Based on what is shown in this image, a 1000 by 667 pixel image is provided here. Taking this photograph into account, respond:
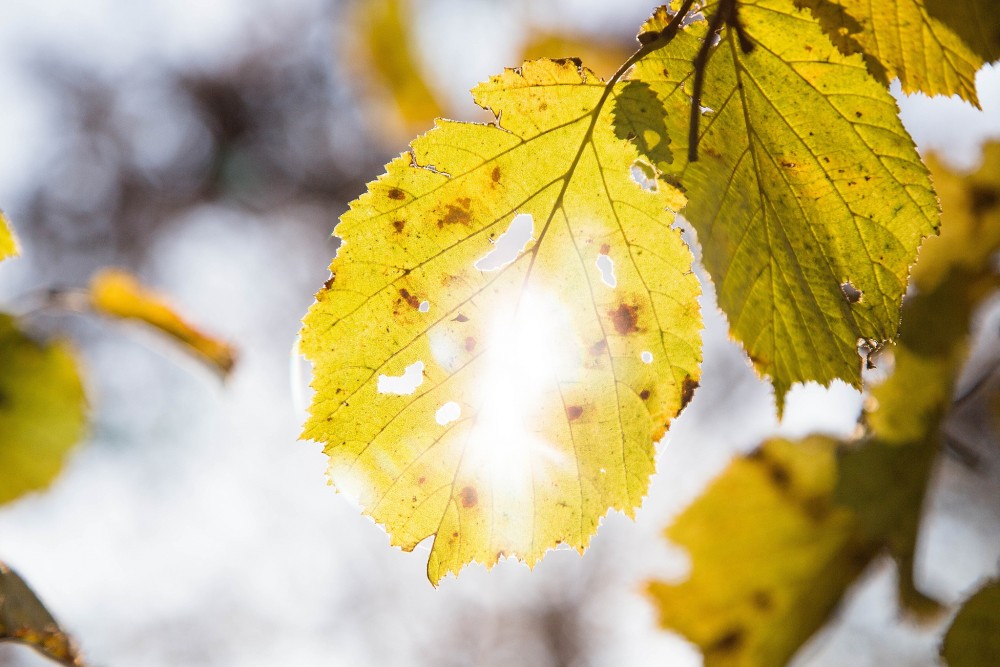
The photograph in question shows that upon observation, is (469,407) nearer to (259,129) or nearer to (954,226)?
(954,226)

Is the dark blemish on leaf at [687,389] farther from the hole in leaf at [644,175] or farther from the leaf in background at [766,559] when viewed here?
the leaf in background at [766,559]

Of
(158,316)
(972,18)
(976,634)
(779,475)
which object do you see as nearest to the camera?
(972,18)

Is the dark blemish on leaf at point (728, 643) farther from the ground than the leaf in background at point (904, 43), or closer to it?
closer to it

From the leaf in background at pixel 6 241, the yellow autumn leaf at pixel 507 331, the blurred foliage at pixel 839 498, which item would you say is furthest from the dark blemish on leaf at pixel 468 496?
the blurred foliage at pixel 839 498

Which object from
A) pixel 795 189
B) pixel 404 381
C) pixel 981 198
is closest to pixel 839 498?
pixel 981 198

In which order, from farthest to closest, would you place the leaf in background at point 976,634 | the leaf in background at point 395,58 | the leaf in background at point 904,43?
the leaf in background at point 395,58, the leaf in background at point 976,634, the leaf in background at point 904,43

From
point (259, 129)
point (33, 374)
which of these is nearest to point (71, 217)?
point (259, 129)

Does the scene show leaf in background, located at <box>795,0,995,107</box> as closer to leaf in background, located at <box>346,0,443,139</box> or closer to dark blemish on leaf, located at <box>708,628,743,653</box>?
dark blemish on leaf, located at <box>708,628,743,653</box>

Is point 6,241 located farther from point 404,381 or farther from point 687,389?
point 687,389

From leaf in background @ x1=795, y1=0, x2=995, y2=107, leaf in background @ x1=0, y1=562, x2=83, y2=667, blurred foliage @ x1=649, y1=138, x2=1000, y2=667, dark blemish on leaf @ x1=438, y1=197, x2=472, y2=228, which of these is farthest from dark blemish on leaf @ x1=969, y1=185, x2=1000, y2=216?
leaf in background @ x1=0, y1=562, x2=83, y2=667
